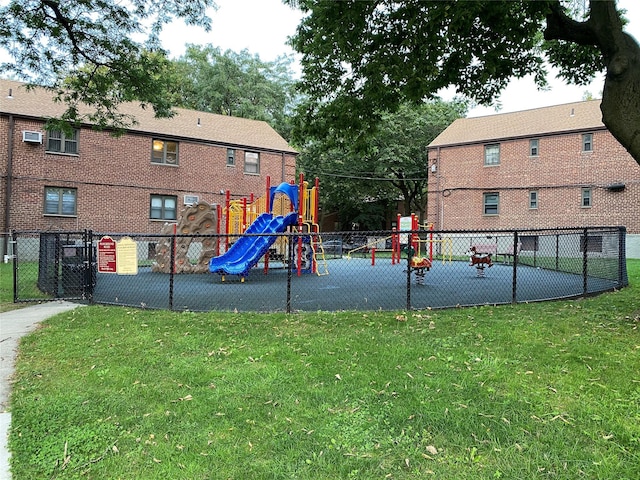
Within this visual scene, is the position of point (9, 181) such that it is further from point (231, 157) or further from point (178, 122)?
point (231, 157)

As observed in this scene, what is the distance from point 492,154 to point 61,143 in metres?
22.0

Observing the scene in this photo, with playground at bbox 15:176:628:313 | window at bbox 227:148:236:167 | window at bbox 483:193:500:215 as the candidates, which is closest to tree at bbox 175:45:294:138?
window at bbox 227:148:236:167

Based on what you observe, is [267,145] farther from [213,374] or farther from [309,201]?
[213,374]

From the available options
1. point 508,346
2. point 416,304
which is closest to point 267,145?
point 416,304

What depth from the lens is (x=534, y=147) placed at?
78.7ft

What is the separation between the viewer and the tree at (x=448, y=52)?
19.6ft

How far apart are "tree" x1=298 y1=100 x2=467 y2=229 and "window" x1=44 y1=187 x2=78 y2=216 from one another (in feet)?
49.5

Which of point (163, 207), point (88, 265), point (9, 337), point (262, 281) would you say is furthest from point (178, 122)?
point (9, 337)

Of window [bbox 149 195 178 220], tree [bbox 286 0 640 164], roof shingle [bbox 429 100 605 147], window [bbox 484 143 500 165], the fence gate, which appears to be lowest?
the fence gate

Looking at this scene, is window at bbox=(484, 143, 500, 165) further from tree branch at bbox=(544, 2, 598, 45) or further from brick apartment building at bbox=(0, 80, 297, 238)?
tree branch at bbox=(544, 2, 598, 45)

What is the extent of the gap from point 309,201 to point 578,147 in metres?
16.0

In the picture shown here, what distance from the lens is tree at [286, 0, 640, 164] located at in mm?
5965

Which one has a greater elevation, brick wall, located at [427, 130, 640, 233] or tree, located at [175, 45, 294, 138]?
tree, located at [175, 45, 294, 138]

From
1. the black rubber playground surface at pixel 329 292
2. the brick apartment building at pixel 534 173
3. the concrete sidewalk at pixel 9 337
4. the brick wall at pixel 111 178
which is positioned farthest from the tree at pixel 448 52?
the brick apartment building at pixel 534 173
